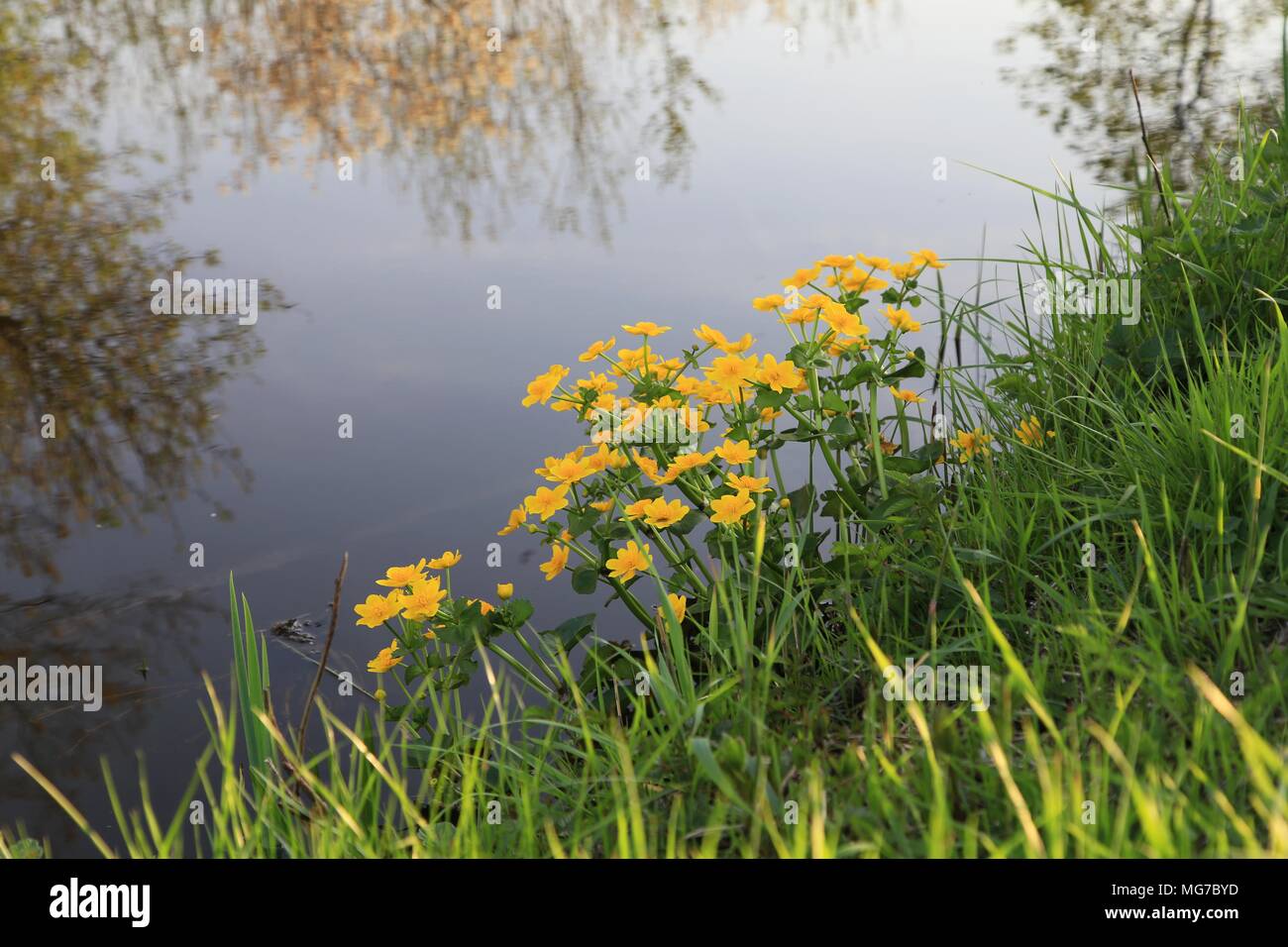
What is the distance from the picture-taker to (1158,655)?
165 centimetres

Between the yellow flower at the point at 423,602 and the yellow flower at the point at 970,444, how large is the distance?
138 centimetres

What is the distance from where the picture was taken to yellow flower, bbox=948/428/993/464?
270 centimetres

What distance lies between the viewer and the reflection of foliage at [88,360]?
346 centimetres

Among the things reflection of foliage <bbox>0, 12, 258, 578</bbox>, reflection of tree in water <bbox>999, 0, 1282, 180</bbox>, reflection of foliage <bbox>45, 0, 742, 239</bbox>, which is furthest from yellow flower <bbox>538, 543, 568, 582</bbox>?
reflection of tree in water <bbox>999, 0, 1282, 180</bbox>

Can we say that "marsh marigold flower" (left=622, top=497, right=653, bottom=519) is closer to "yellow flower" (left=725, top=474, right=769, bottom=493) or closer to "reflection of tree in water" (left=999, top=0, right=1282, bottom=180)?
"yellow flower" (left=725, top=474, right=769, bottom=493)

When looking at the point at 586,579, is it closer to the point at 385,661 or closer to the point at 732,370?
the point at 385,661

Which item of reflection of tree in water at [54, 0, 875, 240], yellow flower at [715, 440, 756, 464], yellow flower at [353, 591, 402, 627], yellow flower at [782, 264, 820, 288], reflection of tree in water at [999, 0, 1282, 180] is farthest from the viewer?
reflection of tree in water at [54, 0, 875, 240]

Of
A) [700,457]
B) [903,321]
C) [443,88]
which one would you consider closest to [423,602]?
[700,457]

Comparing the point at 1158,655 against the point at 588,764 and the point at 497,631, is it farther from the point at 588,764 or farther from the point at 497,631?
the point at 497,631

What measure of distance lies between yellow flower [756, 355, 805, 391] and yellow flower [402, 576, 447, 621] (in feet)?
2.82

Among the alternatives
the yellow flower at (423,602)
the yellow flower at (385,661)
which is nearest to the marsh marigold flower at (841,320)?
the yellow flower at (423,602)

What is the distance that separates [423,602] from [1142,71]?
5896mm

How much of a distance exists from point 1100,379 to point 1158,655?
1211 millimetres
